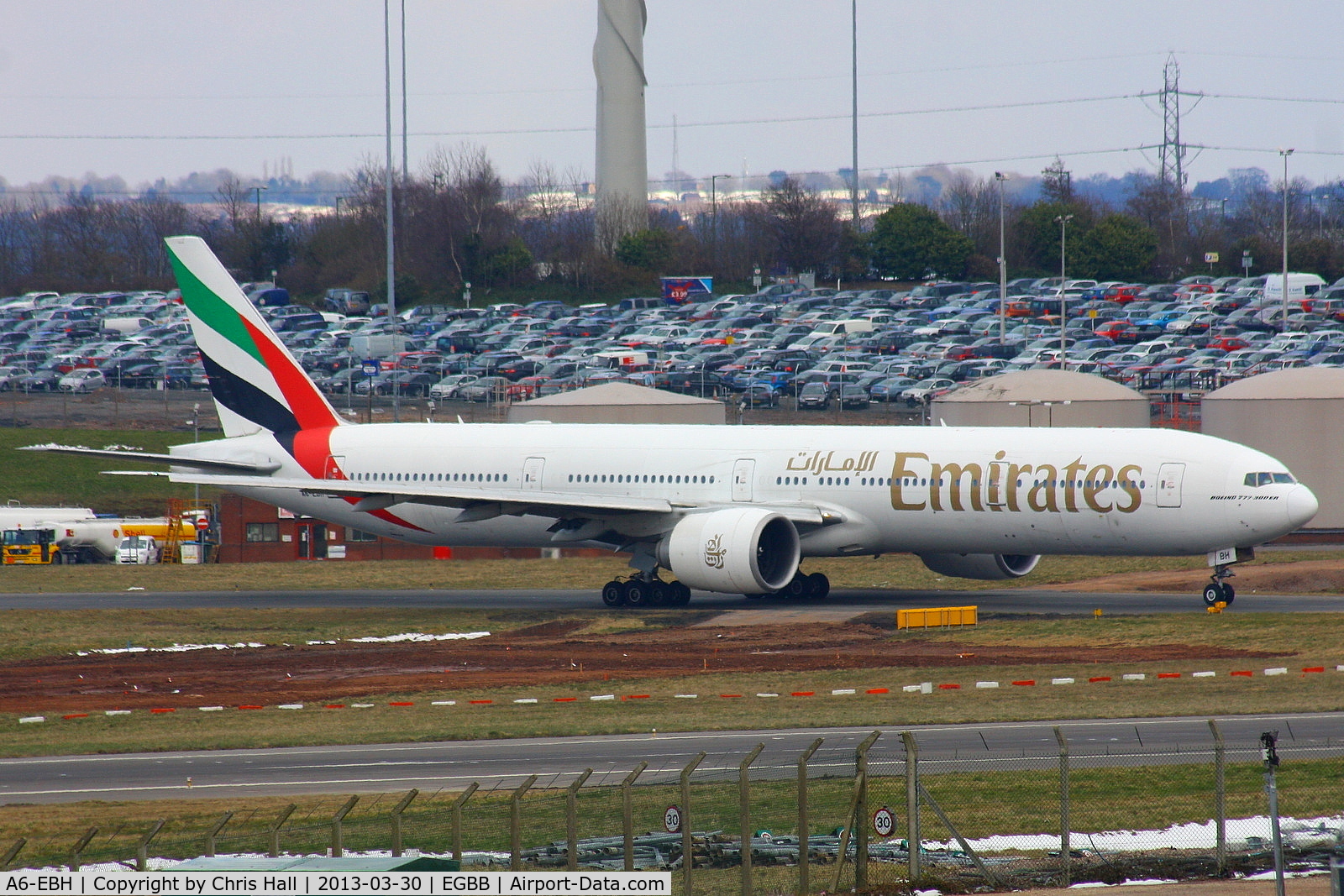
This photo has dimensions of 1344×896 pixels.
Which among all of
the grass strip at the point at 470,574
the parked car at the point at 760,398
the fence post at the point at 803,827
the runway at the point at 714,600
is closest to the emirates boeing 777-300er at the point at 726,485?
the runway at the point at 714,600

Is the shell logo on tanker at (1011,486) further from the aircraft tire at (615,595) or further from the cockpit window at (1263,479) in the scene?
the aircraft tire at (615,595)

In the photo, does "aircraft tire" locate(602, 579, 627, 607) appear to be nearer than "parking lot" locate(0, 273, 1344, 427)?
Yes

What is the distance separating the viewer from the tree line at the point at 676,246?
143 metres

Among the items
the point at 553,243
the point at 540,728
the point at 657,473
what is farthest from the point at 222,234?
the point at 540,728

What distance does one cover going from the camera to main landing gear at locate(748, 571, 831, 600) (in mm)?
44562

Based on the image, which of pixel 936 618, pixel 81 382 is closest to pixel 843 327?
pixel 81 382

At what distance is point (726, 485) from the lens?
43.4m

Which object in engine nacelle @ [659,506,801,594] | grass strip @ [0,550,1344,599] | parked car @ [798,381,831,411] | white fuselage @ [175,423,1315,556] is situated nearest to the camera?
white fuselage @ [175,423,1315,556]

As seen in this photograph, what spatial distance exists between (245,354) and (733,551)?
60.1 feet

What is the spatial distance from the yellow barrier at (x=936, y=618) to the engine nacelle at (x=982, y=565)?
5.19 meters

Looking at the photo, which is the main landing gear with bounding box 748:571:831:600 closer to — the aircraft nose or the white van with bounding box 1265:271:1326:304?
the aircraft nose

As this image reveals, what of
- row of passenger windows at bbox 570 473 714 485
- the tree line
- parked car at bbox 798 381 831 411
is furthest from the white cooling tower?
row of passenger windows at bbox 570 473 714 485

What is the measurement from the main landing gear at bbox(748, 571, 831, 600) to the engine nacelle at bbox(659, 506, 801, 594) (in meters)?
2.80

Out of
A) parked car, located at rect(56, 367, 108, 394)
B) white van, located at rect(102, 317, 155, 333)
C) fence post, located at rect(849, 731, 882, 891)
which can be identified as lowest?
fence post, located at rect(849, 731, 882, 891)
